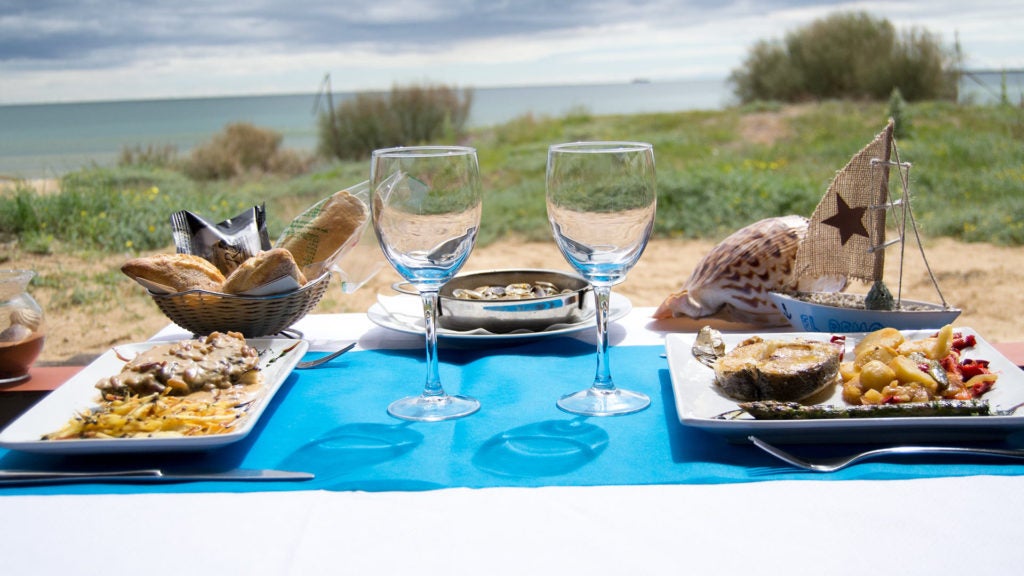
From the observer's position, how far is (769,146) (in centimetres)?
1502

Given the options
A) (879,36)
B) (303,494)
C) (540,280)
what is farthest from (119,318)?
(879,36)

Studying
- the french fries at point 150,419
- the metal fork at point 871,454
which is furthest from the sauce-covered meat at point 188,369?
the metal fork at point 871,454

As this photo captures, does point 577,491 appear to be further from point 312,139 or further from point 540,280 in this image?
point 312,139

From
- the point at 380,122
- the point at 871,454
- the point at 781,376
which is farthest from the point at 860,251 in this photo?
the point at 380,122

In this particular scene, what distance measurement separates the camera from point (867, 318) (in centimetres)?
158

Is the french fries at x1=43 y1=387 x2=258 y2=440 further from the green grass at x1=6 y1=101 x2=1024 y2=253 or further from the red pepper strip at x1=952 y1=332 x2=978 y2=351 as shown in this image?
the green grass at x1=6 y1=101 x2=1024 y2=253

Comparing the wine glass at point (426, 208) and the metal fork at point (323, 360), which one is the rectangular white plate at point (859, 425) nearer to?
the wine glass at point (426, 208)

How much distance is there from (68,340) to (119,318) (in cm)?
56

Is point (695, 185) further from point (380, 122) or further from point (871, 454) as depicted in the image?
point (871, 454)

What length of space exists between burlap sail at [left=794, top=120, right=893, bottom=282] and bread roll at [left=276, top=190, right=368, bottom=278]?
920 mm

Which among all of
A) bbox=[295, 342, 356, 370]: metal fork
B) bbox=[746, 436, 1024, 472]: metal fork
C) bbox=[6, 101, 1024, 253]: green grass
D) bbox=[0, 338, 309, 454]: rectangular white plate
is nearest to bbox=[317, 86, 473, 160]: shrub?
bbox=[6, 101, 1024, 253]: green grass

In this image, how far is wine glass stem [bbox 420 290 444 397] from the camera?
132 centimetres

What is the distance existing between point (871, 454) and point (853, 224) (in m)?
0.68

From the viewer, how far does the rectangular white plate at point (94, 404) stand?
3.62 ft
